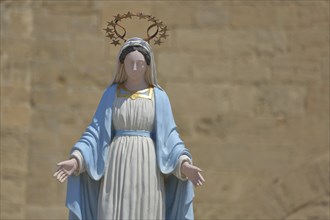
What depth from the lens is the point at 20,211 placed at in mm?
10453

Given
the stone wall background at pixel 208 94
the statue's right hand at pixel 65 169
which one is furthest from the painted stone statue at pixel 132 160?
the stone wall background at pixel 208 94

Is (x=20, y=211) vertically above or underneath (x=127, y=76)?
underneath

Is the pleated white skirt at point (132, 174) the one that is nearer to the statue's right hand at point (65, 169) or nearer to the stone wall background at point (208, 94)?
the statue's right hand at point (65, 169)

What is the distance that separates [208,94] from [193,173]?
14.8 ft

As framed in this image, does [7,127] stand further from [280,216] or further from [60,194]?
[280,216]

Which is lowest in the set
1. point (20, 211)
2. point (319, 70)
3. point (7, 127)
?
point (20, 211)

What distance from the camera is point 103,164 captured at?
638 centimetres

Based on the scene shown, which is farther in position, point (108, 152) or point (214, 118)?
point (214, 118)

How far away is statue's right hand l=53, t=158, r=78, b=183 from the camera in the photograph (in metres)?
6.19

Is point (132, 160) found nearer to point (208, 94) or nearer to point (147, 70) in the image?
point (147, 70)

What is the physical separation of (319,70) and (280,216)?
1575mm

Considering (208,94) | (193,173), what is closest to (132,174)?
(193,173)

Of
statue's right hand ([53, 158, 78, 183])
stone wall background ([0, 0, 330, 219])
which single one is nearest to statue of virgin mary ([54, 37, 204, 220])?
statue's right hand ([53, 158, 78, 183])

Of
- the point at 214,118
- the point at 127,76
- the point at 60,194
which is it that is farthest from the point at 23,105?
the point at 127,76
